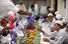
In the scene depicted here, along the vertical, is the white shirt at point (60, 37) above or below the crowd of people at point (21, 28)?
below

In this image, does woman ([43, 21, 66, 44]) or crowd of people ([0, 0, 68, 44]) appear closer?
crowd of people ([0, 0, 68, 44])

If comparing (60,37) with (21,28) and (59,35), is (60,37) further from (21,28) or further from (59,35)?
(21,28)

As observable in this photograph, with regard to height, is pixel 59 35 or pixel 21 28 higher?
pixel 21 28

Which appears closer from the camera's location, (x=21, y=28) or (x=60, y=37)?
(x=21, y=28)

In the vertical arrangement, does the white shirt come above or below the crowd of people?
below

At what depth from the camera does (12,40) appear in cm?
209

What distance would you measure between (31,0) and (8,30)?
22.9 feet

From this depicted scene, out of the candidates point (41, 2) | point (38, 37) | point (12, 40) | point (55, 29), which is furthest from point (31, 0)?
point (12, 40)

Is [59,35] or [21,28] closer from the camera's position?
[21,28]

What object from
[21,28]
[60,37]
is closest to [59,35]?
[60,37]

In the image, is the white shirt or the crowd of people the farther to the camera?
the white shirt

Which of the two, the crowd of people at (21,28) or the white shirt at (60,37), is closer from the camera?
the crowd of people at (21,28)

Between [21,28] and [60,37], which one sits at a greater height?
[21,28]

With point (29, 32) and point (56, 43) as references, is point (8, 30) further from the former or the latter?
point (56, 43)
